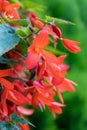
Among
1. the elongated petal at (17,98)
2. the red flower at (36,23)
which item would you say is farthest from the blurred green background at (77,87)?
the elongated petal at (17,98)

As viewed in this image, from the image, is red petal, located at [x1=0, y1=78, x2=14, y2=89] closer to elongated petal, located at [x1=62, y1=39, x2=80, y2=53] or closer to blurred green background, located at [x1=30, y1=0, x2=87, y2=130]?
elongated petal, located at [x1=62, y1=39, x2=80, y2=53]

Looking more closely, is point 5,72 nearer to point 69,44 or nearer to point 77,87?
point 69,44

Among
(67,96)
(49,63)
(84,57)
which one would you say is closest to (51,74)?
(49,63)

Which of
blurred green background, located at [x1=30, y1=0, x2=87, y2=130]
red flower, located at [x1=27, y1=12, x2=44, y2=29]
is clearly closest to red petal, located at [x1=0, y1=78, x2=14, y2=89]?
red flower, located at [x1=27, y1=12, x2=44, y2=29]

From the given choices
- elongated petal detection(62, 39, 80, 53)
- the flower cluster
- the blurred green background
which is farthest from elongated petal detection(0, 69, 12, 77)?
the blurred green background

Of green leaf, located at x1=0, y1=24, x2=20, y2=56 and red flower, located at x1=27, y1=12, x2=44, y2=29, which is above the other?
green leaf, located at x1=0, y1=24, x2=20, y2=56

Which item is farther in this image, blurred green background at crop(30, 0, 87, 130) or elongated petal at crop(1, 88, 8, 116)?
blurred green background at crop(30, 0, 87, 130)

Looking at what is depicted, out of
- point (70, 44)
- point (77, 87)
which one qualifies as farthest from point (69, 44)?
point (77, 87)

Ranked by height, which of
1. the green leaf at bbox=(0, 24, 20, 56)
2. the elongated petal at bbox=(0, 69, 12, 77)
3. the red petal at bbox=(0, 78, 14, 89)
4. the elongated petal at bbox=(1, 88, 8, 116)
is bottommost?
the elongated petal at bbox=(1, 88, 8, 116)
